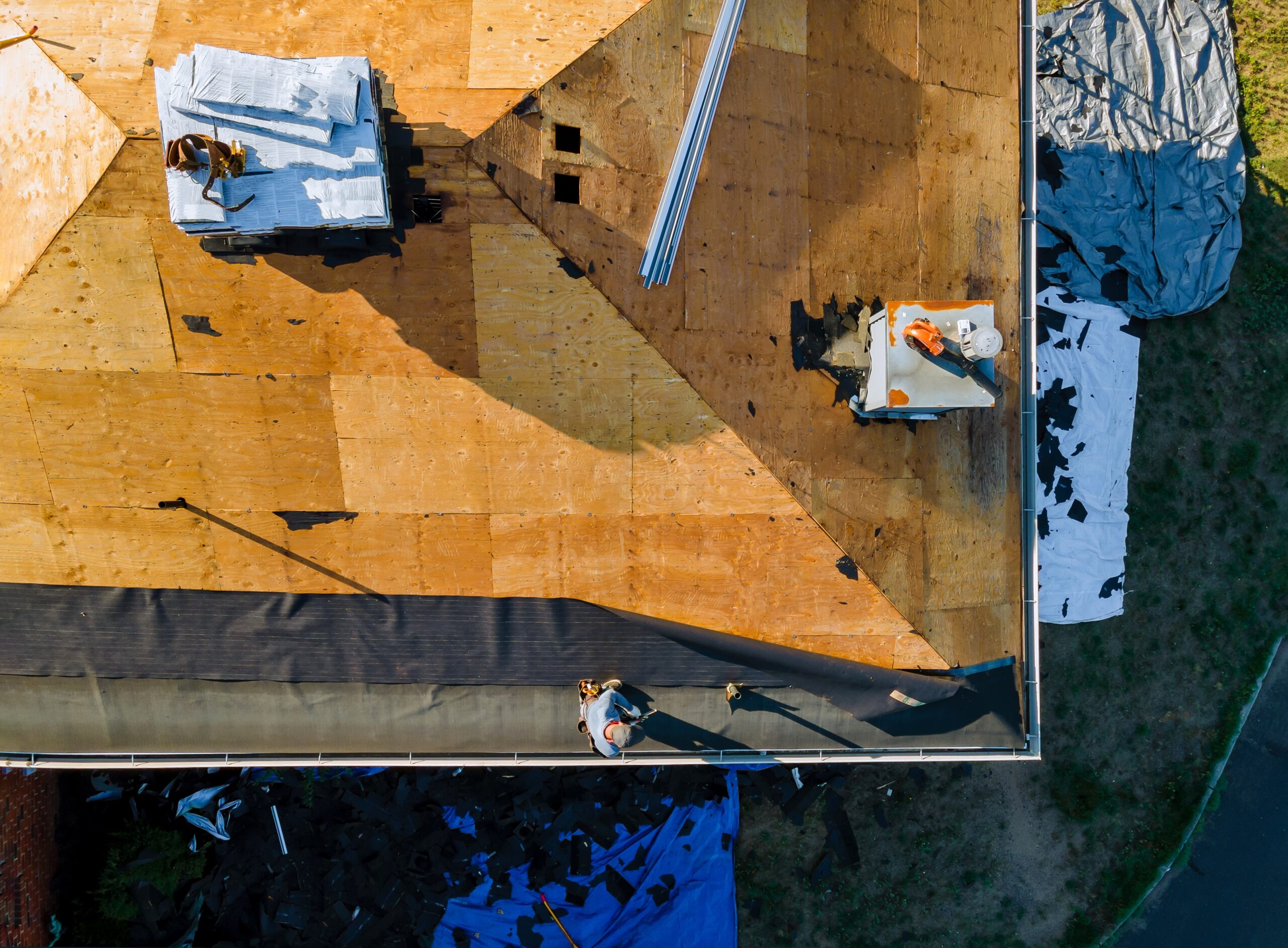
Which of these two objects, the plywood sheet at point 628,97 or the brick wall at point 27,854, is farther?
the brick wall at point 27,854

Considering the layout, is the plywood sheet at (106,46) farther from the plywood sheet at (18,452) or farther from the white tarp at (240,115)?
the plywood sheet at (18,452)

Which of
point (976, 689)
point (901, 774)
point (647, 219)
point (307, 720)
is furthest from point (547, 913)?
point (647, 219)

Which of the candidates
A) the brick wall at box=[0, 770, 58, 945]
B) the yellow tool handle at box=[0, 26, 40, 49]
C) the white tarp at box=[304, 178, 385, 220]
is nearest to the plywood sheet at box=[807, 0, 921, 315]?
the white tarp at box=[304, 178, 385, 220]

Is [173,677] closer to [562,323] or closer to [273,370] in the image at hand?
[273,370]

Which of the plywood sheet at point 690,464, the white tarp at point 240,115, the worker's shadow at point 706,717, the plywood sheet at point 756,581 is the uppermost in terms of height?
Result: the white tarp at point 240,115

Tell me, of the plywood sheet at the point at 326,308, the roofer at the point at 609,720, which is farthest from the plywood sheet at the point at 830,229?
the roofer at the point at 609,720

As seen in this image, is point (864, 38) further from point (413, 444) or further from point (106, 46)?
point (106, 46)

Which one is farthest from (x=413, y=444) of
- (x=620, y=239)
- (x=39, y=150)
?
(x=39, y=150)
